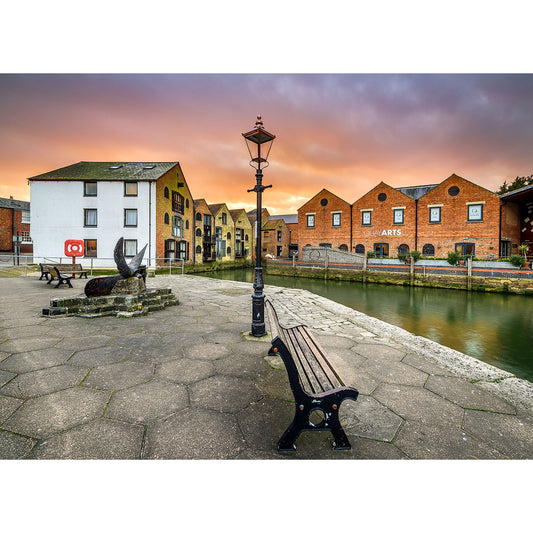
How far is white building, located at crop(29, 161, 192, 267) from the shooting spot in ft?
77.5

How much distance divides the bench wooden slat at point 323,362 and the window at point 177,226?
26.4 metres

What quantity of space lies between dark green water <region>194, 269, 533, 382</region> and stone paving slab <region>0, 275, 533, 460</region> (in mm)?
3198

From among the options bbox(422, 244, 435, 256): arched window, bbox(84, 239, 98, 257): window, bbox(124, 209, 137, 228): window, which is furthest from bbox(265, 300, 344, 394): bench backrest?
bbox(422, 244, 435, 256): arched window

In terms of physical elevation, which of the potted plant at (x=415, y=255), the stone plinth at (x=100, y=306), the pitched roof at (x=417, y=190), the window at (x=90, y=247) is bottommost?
the stone plinth at (x=100, y=306)

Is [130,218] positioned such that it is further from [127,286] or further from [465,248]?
[465,248]

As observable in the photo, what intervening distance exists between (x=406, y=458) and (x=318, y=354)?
1.02m

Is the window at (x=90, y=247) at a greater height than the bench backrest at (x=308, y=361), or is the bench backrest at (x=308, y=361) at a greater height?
the window at (x=90, y=247)

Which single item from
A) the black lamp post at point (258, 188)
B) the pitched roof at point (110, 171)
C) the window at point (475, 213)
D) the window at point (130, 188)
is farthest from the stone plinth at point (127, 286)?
the window at point (475, 213)

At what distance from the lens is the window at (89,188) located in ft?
78.6

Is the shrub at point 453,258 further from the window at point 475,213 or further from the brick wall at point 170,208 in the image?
the brick wall at point 170,208

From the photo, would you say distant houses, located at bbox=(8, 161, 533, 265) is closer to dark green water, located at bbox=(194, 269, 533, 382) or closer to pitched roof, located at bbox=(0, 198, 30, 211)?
dark green water, located at bbox=(194, 269, 533, 382)

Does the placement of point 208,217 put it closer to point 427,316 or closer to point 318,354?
point 427,316

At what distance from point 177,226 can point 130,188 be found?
5.84 metres

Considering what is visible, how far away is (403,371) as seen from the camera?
11.0 feet
